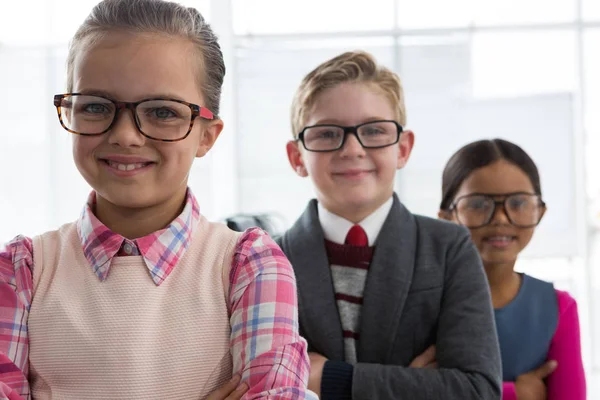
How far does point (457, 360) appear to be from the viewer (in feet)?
5.33

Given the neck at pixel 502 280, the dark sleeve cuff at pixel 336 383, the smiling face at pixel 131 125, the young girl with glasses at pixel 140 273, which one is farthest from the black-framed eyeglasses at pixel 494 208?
the smiling face at pixel 131 125

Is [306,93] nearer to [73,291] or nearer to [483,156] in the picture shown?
[483,156]

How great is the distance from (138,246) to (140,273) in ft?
0.16

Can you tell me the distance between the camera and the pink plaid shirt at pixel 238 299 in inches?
46.9

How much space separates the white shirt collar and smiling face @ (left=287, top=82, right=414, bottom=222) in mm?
15

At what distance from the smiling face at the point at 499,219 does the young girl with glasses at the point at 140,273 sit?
38.7 inches

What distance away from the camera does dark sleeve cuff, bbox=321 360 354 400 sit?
160cm

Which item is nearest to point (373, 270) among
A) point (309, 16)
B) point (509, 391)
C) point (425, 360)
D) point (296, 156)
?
point (425, 360)

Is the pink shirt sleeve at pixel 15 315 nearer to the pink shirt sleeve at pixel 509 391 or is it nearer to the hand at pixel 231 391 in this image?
the hand at pixel 231 391

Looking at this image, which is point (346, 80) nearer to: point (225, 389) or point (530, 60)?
point (225, 389)

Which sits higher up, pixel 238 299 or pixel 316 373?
pixel 238 299

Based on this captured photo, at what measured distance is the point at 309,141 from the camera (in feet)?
5.97

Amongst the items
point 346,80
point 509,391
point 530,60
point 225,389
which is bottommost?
point 509,391

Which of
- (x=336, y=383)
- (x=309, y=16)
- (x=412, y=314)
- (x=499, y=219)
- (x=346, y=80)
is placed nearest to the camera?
(x=336, y=383)
